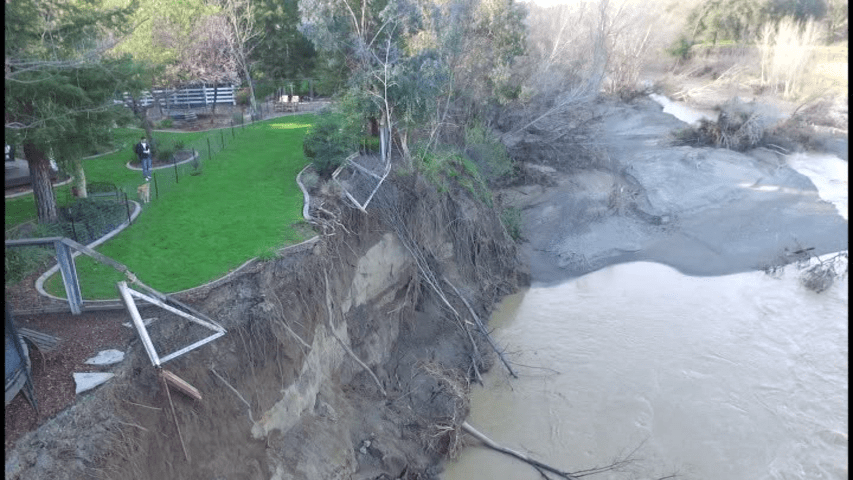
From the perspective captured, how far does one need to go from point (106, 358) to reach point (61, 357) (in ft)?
2.80

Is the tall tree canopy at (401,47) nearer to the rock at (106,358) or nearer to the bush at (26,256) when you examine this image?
the bush at (26,256)


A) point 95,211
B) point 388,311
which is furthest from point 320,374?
point 95,211

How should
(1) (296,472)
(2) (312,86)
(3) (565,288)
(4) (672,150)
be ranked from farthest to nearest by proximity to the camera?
(2) (312,86), (4) (672,150), (3) (565,288), (1) (296,472)

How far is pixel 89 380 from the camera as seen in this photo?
10.3 meters

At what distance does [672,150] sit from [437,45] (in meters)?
21.0

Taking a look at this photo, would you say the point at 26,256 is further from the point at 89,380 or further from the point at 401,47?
the point at 401,47

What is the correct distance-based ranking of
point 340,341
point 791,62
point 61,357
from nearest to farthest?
point 61,357
point 340,341
point 791,62

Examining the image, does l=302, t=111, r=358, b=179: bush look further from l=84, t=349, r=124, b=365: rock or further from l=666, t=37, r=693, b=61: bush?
l=666, t=37, r=693, b=61: bush

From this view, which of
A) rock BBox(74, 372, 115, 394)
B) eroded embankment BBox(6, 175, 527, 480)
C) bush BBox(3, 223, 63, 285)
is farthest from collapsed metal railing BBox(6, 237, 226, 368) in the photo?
bush BBox(3, 223, 63, 285)

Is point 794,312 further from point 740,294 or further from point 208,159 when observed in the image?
point 208,159

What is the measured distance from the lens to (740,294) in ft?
74.0

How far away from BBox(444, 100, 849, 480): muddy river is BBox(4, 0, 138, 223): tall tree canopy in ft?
42.3

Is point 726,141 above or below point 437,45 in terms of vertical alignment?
below

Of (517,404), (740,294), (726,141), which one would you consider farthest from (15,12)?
(726,141)
